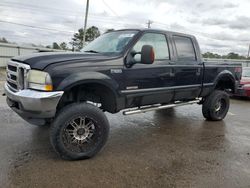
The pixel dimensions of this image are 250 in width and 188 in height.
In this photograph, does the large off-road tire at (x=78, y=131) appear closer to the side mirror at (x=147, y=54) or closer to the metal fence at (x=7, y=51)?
the side mirror at (x=147, y=54)

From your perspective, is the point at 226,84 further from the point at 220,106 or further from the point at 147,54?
the point at 147,54

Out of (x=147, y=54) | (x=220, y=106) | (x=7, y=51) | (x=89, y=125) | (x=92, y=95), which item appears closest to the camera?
(x=89, y=125)

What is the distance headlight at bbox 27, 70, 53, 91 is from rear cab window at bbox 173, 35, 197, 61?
9.67ft

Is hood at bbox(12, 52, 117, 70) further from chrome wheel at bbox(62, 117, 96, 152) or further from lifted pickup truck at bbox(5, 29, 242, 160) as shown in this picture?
chrome wheel at bbox(62, 117, 96, 152)

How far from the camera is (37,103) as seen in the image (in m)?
3.65

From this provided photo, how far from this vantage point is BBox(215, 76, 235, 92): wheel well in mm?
6965

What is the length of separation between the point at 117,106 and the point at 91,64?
916 millimetres

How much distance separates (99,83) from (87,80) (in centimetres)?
25

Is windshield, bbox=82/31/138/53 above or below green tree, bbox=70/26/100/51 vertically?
below

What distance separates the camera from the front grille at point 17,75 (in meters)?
3.87

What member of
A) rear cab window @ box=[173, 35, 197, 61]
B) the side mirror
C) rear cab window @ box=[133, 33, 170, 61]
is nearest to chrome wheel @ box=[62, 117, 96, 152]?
the side mirror

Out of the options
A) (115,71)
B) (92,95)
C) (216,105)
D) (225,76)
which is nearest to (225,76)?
(225,76)

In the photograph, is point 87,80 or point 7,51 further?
point 7,51

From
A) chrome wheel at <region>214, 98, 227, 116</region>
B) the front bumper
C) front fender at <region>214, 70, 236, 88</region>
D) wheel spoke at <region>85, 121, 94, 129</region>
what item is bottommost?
chrome wheel at <region>214, 98, 227, 116</region>
